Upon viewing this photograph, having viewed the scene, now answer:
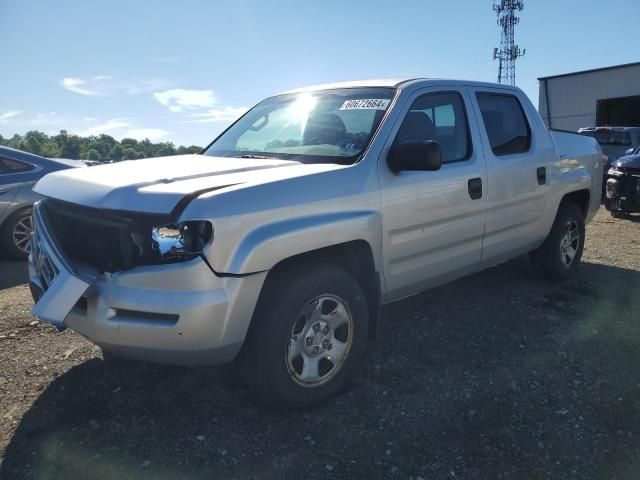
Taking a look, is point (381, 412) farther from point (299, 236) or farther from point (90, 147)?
point (90, 147)

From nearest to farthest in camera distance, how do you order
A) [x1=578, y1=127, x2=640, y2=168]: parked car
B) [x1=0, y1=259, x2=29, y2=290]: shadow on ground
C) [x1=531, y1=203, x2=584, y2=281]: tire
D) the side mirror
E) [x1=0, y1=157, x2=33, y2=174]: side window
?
the side mirror < [x1=531, y1=203, x2=584, y2=281]: tire < [x1=0, y1=259, x2=29, y2=290]: shadow on ground < [x1=0, y1=157, x2=33, y2=174]: side window < [x1=578, y1=127, x2=640, y2=168]: parked car

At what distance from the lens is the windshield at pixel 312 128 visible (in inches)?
129

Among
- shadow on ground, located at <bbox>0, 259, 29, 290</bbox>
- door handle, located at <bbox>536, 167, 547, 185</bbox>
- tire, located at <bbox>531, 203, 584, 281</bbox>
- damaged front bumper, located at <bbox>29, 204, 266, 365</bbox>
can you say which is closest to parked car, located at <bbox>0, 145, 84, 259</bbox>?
shadow on ground, located at <bbox>0, 259, 29, 290</bbox>

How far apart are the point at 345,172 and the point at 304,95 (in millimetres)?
1301

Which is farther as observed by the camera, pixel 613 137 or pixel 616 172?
pixel 613 137

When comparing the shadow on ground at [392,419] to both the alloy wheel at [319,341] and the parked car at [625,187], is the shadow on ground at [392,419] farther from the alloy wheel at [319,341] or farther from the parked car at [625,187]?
the parked car at [625,187]

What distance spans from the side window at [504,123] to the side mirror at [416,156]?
1.21m

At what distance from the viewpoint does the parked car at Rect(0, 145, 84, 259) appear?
20.2 ft

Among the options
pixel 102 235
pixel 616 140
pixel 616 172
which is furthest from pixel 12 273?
pixel 616 140

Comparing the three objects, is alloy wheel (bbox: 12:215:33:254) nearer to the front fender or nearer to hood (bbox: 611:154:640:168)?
the front fender

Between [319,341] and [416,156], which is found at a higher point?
[416,156]

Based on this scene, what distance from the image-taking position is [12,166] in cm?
638

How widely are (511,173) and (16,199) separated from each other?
5557mm

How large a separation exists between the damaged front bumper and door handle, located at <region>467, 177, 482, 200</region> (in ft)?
6.14
